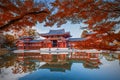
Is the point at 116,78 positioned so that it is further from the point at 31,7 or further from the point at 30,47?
the point at 30,47

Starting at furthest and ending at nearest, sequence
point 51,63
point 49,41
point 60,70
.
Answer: point 49,41 → point 51,63 → point 60,70

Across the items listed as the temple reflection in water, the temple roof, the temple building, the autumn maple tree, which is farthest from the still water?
the temple roof

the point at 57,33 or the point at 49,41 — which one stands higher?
the point at 57,33

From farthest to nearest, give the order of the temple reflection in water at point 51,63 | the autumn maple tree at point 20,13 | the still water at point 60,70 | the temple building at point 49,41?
the temple building at point 49,41 → the temple reflection in water at point 51,63 → the still water at point 60,70 → the autumn maple tree at point 20,13

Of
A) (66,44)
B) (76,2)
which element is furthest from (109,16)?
(66,44)

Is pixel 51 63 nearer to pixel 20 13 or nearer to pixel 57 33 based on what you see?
pixel 20 13

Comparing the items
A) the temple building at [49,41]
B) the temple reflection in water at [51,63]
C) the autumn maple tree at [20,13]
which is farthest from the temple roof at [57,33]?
the autumn maple tree at [20,13]

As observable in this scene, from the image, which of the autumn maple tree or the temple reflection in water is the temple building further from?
the autumn maple tree

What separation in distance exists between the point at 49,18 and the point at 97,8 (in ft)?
5.45

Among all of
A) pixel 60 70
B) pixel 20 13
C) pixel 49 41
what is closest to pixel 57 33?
pixel 49 41

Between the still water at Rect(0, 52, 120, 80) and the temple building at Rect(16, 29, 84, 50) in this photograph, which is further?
the temple building at Rect(16, 29, 84, 50)

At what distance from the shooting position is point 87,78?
8.41 m

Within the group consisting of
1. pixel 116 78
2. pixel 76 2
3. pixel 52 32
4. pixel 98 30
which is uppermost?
pixel 52 32

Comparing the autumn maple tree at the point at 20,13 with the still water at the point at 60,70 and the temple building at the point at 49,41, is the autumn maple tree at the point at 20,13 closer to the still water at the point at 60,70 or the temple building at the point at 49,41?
the still water at the point at 60,70
